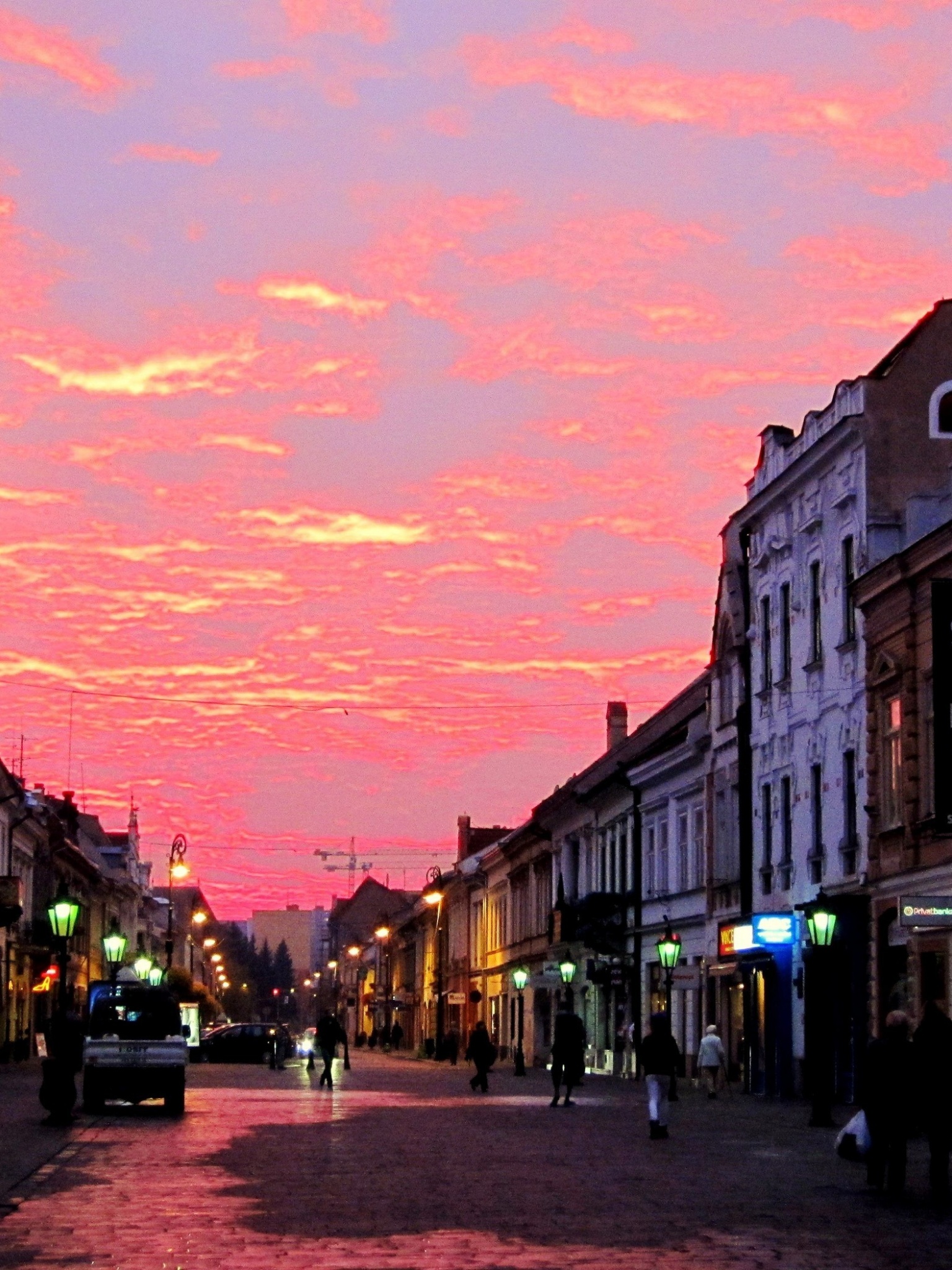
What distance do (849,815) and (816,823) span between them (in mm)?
2535

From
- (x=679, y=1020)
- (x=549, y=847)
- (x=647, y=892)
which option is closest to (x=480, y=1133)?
(x=679, y=1020)

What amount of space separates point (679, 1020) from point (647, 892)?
575 centimetres

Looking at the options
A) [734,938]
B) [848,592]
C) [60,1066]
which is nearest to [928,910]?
[848,592]

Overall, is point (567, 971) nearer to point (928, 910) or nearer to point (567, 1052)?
point (567, 1052)

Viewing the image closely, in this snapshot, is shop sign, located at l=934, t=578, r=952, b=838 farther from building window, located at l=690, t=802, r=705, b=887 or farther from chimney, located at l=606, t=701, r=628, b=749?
chimney, located at l=606, t=701, r=628, b=749

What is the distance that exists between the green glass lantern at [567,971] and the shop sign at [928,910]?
35243 mm

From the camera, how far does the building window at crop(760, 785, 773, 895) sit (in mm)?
47188

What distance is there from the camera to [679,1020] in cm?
5597

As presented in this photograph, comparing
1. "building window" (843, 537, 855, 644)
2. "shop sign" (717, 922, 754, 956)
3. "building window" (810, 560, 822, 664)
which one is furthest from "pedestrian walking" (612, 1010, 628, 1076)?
"building window" (843, 537, 855, 644)

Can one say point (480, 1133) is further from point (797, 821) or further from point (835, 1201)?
point (797, 821)

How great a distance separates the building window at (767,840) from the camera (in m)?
47.2

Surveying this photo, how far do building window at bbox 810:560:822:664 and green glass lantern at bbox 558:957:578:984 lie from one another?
23468 mm

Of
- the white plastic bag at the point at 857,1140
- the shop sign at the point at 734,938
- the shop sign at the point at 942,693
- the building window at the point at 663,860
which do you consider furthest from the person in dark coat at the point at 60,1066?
the building window at the point at 663,860

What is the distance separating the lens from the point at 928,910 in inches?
1188
